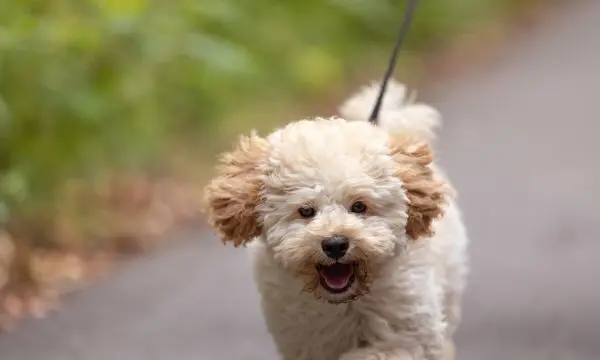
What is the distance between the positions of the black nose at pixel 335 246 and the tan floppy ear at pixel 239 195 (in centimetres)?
40

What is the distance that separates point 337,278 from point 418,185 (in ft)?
1.50

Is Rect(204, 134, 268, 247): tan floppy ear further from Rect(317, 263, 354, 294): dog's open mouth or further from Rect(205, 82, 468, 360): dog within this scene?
Rect(317, 263, 354, 294): dog's open mouth

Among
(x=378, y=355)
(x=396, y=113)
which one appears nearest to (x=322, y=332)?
(x=378, y=355)

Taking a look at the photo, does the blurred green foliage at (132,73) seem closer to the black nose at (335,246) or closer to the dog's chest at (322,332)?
the dog's chest at (322,332)

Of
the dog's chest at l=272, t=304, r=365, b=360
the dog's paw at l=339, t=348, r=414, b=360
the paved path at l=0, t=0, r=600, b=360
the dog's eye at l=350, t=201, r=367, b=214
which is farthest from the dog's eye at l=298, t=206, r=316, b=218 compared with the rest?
the paved path at l=0, t=0, r=600, b=360

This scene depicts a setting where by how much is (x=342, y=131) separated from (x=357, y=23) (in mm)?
8774

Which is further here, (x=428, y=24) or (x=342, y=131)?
(x=428, y=24)

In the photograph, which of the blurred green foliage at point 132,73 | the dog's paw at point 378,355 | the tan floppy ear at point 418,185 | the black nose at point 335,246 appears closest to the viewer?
the black nose at point 335,246

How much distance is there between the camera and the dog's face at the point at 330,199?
4.11 m

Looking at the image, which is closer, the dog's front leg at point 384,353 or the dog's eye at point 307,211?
the dog's eye at point 307,211

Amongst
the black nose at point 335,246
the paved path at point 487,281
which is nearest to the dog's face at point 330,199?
the black nose at point 335,246

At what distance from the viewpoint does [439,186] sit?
4418 millimetres

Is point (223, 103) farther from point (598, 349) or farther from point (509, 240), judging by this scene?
point (598, 349)

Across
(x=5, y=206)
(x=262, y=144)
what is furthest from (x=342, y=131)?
(x=5, y=206)
